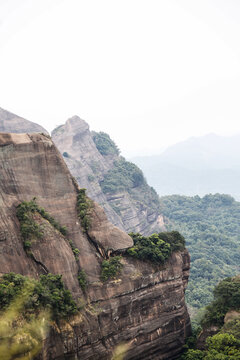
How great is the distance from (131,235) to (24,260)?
10958 mm

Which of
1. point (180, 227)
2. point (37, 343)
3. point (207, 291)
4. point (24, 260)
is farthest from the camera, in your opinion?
point (180, 227)

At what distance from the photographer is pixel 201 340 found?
2867cm

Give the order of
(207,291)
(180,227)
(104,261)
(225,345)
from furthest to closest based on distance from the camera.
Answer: (180,227) → (207,291) → (104,261) → (225,345)

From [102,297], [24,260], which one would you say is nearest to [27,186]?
[24,260]

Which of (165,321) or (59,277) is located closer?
(59,277)

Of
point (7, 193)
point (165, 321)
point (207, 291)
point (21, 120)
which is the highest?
point (21, 120)

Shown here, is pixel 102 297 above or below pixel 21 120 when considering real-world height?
below

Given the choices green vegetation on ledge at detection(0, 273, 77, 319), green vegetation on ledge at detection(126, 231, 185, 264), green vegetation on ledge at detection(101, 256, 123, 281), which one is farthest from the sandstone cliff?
green vegetation on ledge at detection(0, 273, 77, 319)

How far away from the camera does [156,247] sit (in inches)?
1160

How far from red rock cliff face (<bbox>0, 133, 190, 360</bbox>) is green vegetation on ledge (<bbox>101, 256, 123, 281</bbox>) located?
40 cm

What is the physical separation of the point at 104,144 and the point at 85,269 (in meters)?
64.3

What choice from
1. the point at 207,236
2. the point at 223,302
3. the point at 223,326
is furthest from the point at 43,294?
the point at 207,236

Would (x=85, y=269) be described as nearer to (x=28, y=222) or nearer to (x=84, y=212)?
(x=84, y=212)

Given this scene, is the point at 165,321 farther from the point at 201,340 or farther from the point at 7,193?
the point at 7,193
